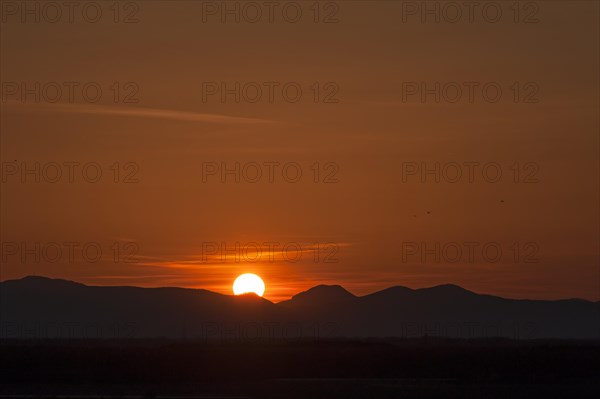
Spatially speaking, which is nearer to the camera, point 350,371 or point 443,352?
point 350,371

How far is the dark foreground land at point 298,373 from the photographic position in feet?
103

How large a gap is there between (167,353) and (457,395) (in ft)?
63.7

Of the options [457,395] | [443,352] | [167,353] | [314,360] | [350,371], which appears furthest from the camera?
[443,352]

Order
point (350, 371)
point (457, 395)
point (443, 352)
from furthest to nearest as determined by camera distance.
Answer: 1. point (443, 352)
2. point (350, 371)
3. point (457, 395)

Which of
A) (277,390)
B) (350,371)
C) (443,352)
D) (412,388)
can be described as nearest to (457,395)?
(412,388)

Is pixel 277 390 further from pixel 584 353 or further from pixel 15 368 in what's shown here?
pixel 584 353

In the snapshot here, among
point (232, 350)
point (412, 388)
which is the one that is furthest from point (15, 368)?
point (412, 388)

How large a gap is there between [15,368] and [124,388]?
390 inches

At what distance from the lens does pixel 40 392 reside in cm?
3150

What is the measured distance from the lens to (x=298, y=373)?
38.7 meters

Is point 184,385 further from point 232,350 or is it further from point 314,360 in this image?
point 232,350

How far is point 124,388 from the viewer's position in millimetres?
32562

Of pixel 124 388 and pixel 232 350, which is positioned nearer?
pixel 124 388

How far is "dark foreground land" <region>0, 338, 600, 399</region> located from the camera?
31.3 m
